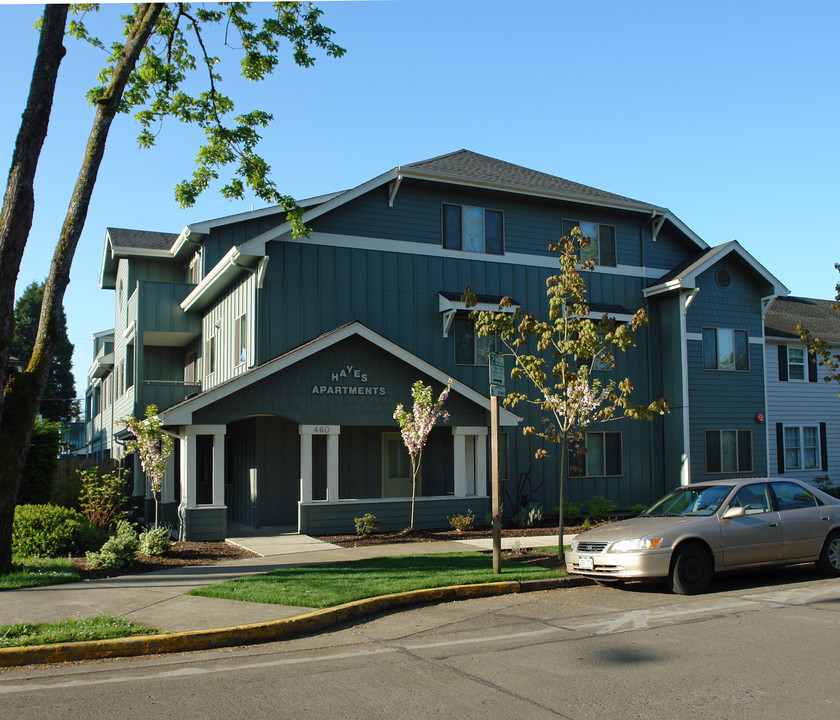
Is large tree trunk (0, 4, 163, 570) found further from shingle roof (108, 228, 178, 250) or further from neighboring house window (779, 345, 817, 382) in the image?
neighboring house window (779, 345, 817, 382)

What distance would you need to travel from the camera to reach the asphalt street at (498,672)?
19.1 ft

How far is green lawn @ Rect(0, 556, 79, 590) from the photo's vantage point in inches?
409

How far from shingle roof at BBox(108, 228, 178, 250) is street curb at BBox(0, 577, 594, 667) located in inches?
733

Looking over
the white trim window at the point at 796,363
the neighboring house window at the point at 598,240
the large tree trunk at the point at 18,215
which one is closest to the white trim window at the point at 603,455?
→ the neighboring house window at the point at 598,240

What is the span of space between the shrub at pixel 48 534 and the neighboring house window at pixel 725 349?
16943 millimetres

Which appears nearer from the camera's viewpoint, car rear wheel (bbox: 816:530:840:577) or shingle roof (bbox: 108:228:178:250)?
car rear wheel (bbox: 816:530:840:577)

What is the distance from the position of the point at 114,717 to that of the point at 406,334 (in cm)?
1513

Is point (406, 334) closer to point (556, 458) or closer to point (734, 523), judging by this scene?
point (556, 458)

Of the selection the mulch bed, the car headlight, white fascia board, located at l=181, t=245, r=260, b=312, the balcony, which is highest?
white fascia board, located at l=181, t=245, r=260, b=312

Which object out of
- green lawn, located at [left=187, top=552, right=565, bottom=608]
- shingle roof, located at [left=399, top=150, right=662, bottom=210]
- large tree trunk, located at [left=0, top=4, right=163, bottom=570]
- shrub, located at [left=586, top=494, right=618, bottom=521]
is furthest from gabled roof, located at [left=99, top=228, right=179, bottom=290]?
green lawn, located at [left=187, top=552, right=565, bottom=608]

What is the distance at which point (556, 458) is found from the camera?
22.1m

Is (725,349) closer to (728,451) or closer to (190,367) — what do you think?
(728,451)

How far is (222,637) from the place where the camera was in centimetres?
797

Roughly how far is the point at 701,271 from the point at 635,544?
14.3 m
